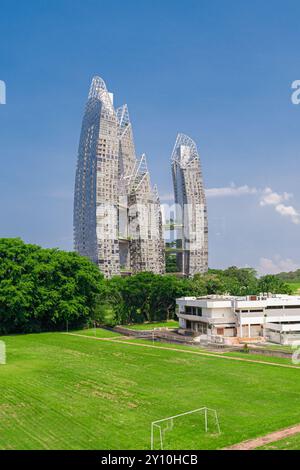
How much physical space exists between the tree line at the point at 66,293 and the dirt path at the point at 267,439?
1488 inches

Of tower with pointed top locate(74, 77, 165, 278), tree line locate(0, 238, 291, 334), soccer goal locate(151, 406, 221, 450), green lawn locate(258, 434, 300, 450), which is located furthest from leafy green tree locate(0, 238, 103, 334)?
green lawn locate(258, 434, 300, 450)

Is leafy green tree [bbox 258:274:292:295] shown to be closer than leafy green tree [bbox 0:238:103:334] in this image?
No

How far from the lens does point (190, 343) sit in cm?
4519

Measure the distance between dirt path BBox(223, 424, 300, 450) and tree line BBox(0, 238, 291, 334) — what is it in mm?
37786

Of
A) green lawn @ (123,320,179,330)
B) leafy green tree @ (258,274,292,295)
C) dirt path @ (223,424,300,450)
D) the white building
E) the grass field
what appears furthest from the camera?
leafy green tree @ (258,274,292,295)

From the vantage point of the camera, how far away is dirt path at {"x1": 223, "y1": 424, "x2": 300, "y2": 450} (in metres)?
18.0

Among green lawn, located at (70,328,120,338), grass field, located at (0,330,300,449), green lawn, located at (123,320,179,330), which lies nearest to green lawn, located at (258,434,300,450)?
grass field, located at (0,330,300,449)

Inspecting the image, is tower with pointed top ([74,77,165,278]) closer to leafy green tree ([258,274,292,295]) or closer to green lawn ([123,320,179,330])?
green lawn ([123,320,179,330])

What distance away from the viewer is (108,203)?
89.3m

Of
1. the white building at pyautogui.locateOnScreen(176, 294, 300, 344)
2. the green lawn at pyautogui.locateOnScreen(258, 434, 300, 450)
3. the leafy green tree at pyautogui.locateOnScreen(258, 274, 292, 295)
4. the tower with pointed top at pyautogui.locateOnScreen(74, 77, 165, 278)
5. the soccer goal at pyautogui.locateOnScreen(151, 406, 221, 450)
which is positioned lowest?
the soccer goal at pyautogui.locateOnScreen(151, 406, 221, 450)

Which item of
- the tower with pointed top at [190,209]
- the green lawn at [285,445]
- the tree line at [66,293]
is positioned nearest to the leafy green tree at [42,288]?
the tree line at [66,293]

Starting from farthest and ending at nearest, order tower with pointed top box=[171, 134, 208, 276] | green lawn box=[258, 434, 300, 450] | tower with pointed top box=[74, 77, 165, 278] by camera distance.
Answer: tower with pointed top box=[171, 134, 208, 276]
tower with pointed top box=[74, 77, 165, 278]
green lawn box=[258, 434, 300, 450]

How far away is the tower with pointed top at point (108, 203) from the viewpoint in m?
88.5

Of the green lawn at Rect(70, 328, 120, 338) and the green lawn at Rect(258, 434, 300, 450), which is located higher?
the green lawn at Rect(70, 328, 120, 338)
